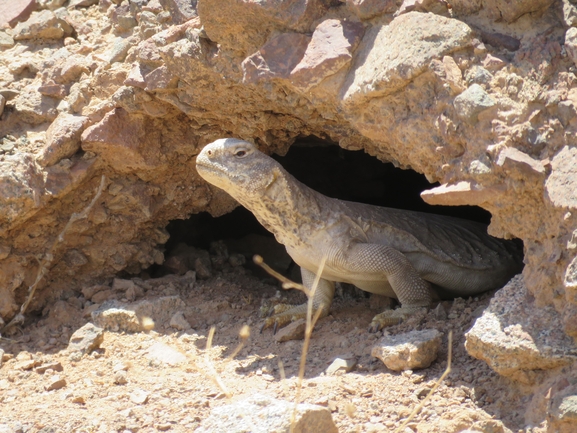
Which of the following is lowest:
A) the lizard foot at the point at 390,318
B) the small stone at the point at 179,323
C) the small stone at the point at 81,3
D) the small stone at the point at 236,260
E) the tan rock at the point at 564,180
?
the small stone at the point at 236,260

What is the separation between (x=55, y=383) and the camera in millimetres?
4469

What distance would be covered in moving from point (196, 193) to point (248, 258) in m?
1.36

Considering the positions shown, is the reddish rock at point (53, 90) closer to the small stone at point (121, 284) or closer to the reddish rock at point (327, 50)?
the small stone at point (121, 284)

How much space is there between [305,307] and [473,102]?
7.70 feet

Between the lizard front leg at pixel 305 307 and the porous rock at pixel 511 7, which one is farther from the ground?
the porous rock at pixel 511 7

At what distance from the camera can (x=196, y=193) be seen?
6129 millimetres

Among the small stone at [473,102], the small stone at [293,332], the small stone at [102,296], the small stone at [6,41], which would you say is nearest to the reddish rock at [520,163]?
the small stone at [473,102]

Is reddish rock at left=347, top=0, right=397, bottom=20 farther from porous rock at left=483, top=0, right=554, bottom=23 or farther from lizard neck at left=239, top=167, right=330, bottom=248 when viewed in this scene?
lizard neck at left=239, top=167, right=330, bottom=248

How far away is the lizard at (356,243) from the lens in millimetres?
4891

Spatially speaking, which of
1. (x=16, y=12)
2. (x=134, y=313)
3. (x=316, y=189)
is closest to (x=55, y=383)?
(x=134, y=313)

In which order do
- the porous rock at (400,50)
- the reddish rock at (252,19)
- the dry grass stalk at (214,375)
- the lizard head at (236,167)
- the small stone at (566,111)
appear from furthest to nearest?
1. the lizard head at (236,167)
2. the reddish rock at (252,19)
3. the porous rock at (400,50)
4. the small stone at (566,111)
5. the dry grass stalk at (214,375)

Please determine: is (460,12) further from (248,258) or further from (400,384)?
(248,258)

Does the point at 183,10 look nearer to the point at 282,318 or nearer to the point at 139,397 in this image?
the point at 282,318

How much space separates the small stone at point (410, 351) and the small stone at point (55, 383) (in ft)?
6.86
